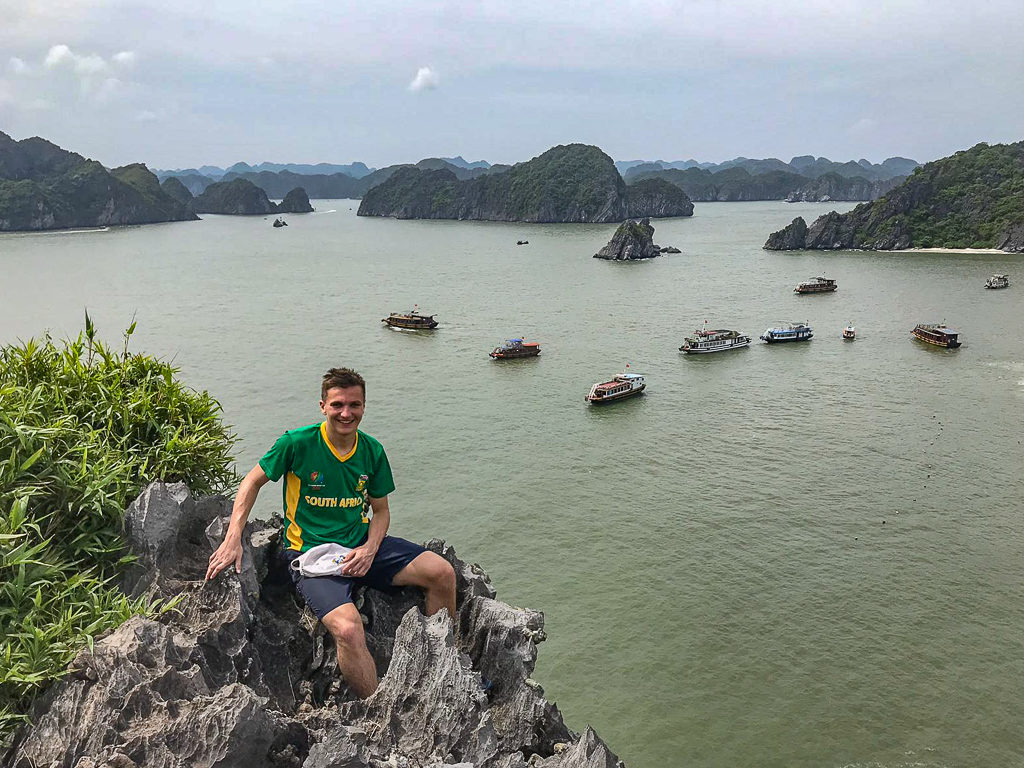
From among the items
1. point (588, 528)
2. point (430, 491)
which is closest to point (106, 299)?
point (430, 491)

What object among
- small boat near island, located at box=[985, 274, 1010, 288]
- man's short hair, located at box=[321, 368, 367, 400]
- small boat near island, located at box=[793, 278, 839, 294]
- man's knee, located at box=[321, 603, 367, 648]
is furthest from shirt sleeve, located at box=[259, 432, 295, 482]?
small boat near island, located at box=[985, 274, 1010, 288]

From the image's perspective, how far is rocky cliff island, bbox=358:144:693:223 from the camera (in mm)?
168000

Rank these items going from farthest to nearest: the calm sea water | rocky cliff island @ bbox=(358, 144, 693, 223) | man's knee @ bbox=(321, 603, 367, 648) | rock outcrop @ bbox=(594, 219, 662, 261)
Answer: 1. rocky cliff island @ bbox=(358, 144, 693, 223)
2. rock outcrop @ bbox=(594, 219, 662, 261)
3. the calm sea water
4. man's knee @ bbox=(321, 603, 367, 648)

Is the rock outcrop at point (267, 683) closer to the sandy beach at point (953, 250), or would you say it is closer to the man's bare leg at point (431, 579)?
the man's bare leg at point (431, 579)

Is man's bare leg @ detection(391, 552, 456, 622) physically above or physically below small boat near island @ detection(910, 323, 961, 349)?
above

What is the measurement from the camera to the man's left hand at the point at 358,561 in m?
5.07

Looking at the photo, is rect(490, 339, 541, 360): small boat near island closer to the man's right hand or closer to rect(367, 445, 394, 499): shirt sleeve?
rect(367, 445, 394, 499): shirt sleeve

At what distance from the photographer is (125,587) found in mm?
5117

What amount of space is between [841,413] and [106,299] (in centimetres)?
5846

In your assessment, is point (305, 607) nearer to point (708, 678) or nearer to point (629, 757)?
point (629, 757)

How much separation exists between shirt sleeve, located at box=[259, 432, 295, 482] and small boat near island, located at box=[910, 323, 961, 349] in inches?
1811

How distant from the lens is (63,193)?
15375 cm

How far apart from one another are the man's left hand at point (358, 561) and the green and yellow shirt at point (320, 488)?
6.8 inches

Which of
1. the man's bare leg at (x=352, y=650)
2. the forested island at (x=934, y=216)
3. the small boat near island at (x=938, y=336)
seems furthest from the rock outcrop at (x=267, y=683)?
the forested island at (x=934, y=216)
